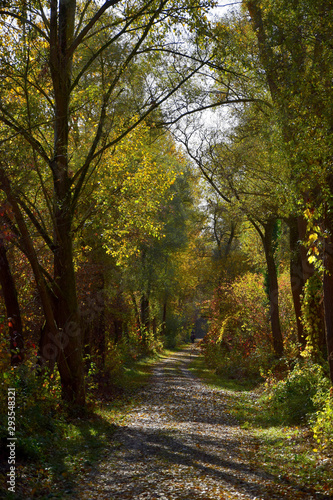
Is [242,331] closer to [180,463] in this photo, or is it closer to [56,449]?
[180,463]

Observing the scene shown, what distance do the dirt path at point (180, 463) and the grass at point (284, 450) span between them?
0.74 ft

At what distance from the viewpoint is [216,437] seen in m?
9.30

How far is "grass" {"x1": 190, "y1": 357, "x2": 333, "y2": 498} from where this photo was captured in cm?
638

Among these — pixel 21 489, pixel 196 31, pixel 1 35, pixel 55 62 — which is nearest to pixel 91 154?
pixel 55 62

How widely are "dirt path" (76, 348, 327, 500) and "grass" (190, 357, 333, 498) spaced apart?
0.23 metres

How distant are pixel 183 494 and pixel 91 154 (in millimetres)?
6993

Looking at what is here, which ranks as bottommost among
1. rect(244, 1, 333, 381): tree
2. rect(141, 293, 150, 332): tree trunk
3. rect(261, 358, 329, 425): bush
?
rect(261, 358, 329, 425): bush

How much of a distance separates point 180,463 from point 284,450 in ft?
6.96

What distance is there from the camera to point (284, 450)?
8102 millimetres

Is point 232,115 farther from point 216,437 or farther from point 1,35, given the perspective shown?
point 216,437

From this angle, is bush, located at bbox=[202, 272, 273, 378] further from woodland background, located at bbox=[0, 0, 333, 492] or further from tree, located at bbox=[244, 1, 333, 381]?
tree, located at bbox=[244, 1, 333, 381]

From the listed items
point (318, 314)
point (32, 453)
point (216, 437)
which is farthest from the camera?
point (318, 314)

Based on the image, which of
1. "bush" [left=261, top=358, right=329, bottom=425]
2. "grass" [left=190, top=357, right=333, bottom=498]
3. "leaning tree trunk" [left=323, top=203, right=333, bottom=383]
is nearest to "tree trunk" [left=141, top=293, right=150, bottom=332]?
"grass" [left=190, top=357, right=333, bottom=498]

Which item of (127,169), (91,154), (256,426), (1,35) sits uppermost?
(1,35)
